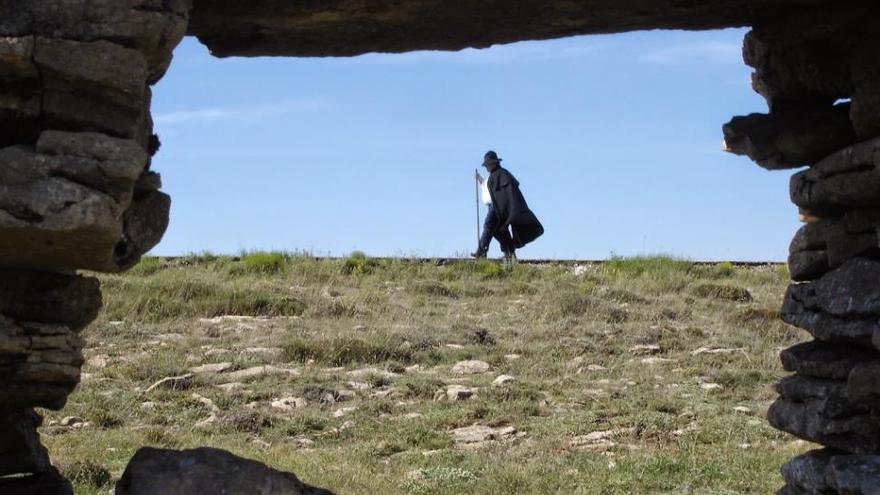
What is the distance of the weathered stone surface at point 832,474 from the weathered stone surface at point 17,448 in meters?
3.82

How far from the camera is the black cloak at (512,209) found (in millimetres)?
19391

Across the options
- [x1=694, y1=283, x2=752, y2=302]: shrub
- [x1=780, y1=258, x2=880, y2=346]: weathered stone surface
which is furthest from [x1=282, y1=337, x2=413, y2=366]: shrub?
[x1=780, y1=258, x2=880, y2=346]: weathered stone surface

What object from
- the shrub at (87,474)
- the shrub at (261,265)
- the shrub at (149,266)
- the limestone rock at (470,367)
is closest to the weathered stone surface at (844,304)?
the shrub at (87,474)

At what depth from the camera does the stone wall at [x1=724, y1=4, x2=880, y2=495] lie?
19.7 ft

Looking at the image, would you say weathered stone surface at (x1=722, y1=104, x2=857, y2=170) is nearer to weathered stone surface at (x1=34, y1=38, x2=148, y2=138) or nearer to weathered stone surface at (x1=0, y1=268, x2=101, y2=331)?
weathered stone surface at (x1=34, y1=38, x2=148, y2=138)

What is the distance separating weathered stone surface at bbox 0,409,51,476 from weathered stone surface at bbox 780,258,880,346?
13.0ft

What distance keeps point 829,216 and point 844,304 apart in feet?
2.48

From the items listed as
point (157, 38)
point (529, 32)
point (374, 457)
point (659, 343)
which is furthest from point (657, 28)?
point (659, 343)

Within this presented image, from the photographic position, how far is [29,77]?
221 inches

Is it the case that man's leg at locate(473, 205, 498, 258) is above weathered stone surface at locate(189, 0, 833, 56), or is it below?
below

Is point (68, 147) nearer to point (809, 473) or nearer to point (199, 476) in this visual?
point (199, 476)

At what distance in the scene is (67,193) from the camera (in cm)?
539

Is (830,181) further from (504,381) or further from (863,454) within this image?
(504,381)

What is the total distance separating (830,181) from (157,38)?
10.6ft
